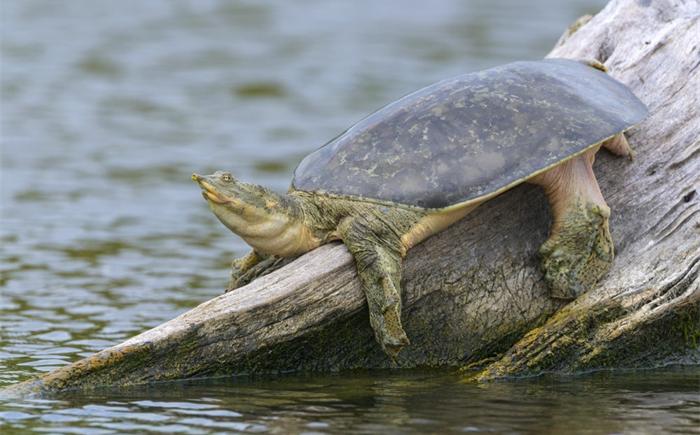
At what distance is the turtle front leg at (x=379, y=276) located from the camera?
493 centimetres

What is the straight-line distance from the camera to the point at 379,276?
4.94 m

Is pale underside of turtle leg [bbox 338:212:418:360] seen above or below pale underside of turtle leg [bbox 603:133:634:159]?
below

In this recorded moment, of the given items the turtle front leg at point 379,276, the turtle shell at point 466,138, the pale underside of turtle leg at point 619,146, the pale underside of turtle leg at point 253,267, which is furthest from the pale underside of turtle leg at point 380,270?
the pale underside of turtle leg at point 619,146

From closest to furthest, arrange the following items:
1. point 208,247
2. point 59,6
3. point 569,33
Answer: point 569,33, point 208,247, point 59,6

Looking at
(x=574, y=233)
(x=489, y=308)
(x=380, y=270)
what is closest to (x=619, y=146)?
(x=574, y=233)

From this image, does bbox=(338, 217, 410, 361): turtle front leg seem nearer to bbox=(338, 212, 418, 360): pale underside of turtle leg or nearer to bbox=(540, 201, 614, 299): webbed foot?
bbox=(338, 212, 418, 360): pale underside of turtle leg

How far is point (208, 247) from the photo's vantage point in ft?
27.9

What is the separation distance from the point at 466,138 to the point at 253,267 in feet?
3.27

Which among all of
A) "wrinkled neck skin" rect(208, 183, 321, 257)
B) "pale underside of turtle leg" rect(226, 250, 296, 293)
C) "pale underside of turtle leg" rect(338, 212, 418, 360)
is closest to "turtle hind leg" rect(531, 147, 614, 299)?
"pale underside of turtle leg" rect(338, 212, 418, 360)

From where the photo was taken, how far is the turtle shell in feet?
16.4

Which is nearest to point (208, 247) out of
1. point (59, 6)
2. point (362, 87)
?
point (362, 87)

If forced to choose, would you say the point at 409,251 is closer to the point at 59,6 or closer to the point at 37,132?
the point at 37,132

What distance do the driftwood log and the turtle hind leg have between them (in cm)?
6

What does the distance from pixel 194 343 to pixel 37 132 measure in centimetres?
709
